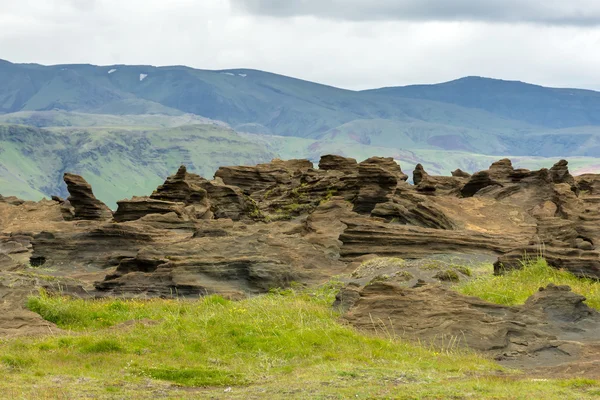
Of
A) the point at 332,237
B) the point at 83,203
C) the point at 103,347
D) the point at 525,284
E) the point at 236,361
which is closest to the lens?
the point at 236,361

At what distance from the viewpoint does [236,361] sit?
29.5 m

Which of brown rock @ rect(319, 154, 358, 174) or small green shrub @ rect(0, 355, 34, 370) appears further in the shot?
brown rock @ rect(319, 154, 358, 174)

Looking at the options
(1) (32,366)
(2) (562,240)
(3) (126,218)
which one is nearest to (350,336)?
(1) (32,366)

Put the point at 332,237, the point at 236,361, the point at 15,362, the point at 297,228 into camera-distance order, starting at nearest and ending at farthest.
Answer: the point at 15,362, the point at 236,361, the point at 332,237, the point at 297,228

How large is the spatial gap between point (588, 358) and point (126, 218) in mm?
45638

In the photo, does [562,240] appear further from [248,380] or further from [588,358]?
[248,380]

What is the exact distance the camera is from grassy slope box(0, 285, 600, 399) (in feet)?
79.0

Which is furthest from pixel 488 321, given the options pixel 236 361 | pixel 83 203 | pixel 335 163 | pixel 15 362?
pixel 335 163

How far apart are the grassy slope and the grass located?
25.8ft

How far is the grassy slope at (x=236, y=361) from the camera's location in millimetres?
24094

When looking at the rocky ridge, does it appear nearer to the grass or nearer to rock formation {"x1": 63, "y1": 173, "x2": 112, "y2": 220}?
rock formation {"x1": 63, "y1": 173, "x2": 112, "y2": 220}

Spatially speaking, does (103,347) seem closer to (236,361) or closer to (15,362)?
(15,362)

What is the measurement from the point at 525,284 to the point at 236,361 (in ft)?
59.6

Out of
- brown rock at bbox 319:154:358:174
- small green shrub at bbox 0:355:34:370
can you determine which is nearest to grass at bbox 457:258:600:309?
small green shrub at bbox 0:355:34:370
